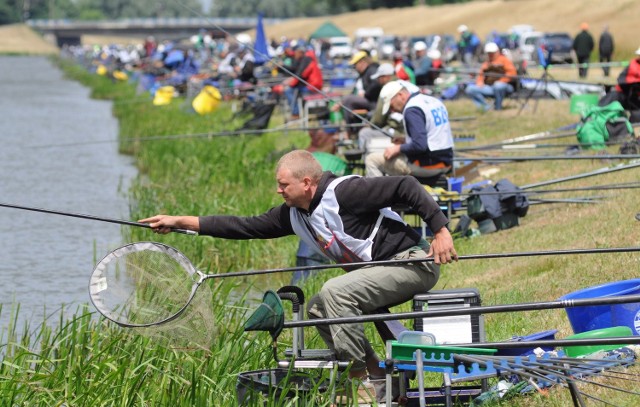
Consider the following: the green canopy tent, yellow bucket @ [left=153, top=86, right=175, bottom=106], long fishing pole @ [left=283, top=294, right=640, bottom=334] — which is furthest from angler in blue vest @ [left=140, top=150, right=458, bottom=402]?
the green canopy tent

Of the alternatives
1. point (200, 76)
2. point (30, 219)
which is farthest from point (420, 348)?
point (200, 76)

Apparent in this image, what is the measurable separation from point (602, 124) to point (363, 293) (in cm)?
920

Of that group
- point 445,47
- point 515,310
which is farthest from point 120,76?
point 515,310

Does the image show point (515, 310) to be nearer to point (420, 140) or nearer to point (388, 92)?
point (420, 140)

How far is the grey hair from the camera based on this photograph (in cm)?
611

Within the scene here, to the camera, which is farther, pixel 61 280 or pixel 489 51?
pixel 489 51

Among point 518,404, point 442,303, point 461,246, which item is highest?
point 461,246

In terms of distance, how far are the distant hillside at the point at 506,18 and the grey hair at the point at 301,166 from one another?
43.1 metres

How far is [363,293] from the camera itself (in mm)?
6121

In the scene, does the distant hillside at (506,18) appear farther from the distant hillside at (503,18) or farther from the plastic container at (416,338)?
the plastic container at (416,338)

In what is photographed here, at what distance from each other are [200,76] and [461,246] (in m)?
25.9

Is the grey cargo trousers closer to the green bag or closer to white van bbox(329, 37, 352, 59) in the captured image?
the green bag

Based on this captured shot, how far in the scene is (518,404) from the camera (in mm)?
6016

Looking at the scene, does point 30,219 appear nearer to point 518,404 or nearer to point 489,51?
point 489,51
